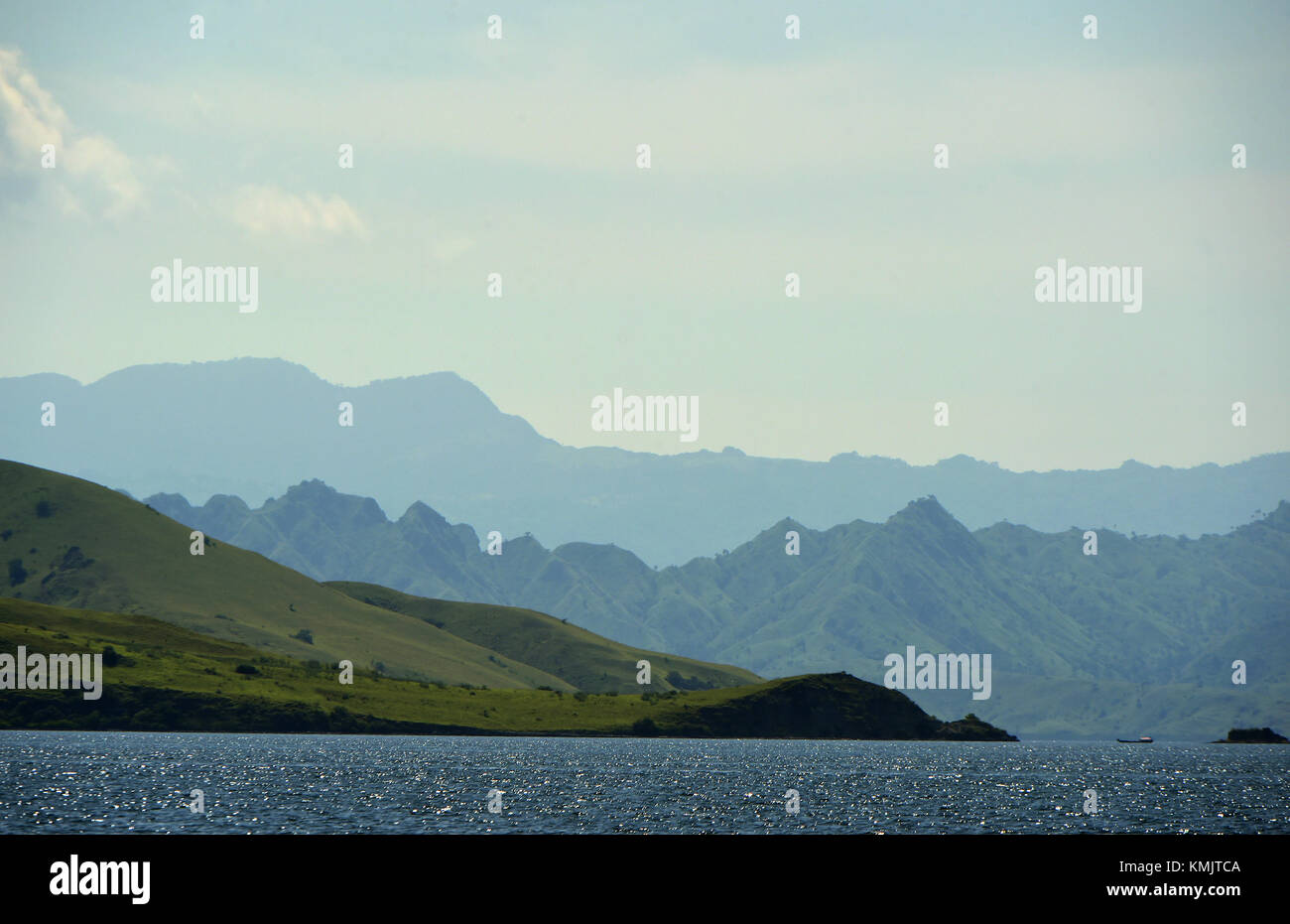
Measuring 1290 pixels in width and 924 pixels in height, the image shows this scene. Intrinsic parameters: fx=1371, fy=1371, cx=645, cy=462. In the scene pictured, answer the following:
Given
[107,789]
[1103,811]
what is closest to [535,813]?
[107,789]

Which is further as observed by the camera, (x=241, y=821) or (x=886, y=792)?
(x=886, y=792)
